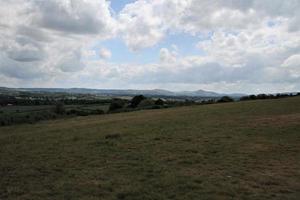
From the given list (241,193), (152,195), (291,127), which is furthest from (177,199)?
(291,127)

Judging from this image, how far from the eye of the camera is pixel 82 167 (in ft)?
42.5

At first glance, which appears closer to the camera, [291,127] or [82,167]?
[82,167]

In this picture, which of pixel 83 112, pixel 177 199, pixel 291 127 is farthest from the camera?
pixel 83 112

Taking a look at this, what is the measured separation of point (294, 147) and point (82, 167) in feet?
30.3

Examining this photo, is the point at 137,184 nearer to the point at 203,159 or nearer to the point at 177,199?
the point at 177,199

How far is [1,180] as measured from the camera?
36.3 ft

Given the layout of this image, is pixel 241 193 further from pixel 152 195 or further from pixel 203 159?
pixel 203 159

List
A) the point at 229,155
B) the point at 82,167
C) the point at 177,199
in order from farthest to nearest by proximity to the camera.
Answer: the point at 229,155, the point at 82,167, the point at 177,199

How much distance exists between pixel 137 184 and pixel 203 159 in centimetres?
440

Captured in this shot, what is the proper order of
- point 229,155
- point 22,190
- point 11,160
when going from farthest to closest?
point 11,160 < point 229,155 < point 22,190

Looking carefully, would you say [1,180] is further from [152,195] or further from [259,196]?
[259,196]

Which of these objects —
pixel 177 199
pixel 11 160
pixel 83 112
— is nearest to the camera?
pixel 177 199

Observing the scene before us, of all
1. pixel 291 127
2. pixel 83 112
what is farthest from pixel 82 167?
pixel 83 112

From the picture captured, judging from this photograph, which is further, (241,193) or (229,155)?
(229,155)
